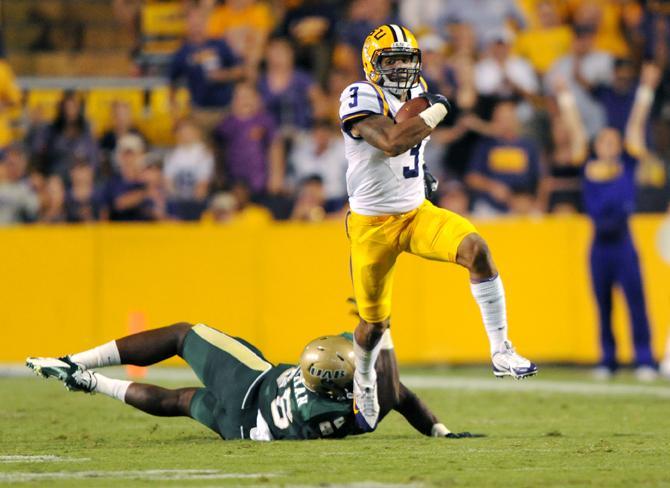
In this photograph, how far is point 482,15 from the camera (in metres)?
15.0

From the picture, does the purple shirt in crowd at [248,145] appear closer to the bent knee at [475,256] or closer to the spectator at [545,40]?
the spectator at [545,40]

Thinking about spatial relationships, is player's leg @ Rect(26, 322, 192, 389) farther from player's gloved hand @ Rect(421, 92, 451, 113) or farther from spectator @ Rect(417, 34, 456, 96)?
spectator @ Rect(417, 34, 456, 96)

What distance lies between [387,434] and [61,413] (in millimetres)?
2362

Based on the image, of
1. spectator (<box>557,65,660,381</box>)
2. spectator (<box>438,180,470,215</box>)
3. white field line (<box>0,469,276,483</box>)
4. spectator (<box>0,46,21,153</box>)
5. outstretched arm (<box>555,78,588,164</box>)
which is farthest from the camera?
spectator (<box>0,46,21,153</box>)

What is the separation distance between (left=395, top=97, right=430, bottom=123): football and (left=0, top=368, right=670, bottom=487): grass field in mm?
1638

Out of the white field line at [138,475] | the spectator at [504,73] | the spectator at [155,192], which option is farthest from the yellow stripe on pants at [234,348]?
the spectator at [504,73]

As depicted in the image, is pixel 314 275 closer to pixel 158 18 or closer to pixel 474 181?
pixel 474 181

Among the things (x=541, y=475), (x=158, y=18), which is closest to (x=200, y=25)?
(x=158, y=18)

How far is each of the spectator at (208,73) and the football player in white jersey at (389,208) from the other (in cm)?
751

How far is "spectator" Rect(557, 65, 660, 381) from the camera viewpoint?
11.5m

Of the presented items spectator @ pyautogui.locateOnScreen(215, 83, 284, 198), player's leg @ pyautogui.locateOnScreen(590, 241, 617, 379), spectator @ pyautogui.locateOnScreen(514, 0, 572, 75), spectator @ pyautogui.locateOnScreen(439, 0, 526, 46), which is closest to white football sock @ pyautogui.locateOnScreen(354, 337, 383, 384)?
player's leg @ pyautogui.locateOnScreen(590, 241, 617, 379)

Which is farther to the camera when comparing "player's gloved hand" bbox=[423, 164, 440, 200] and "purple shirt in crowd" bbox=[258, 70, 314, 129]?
"purple shirt in crowd" bbox=[258, 70, 314, 129]

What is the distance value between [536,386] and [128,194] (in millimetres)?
4553

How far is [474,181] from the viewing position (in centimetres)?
1320
